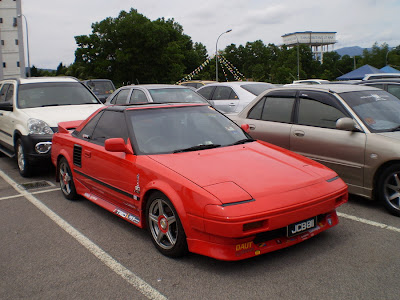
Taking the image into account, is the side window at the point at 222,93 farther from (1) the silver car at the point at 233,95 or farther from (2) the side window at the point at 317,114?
(2) the side window at the point at 317,114

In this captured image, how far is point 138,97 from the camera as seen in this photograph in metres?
9.77

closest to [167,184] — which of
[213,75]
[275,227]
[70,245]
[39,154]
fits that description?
[275,227]

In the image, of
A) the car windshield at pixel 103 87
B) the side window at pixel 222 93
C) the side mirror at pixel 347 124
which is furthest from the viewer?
the car windshield at pixel 103 87

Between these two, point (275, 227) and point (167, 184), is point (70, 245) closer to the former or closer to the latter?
point (167, 184)

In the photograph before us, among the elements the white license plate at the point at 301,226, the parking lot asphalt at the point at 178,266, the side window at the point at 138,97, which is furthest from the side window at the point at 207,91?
the white license plate at the point at 301,226

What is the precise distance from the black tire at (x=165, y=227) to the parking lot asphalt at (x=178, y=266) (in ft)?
0.38

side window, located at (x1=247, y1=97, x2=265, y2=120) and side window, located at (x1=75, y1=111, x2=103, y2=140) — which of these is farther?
side window, located at (x1=247, y1=97, x2=265, y2=120)

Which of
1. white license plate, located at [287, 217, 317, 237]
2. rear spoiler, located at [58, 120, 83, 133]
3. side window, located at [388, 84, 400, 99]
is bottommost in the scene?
white license plate, located at [287, 217, 317, 237]

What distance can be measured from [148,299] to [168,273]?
17.6 inches

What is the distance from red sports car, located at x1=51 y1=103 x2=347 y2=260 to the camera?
341cm

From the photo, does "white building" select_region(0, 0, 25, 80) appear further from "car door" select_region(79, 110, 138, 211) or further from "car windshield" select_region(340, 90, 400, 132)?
"car windshield" select_region(340, 90, 400, 132)

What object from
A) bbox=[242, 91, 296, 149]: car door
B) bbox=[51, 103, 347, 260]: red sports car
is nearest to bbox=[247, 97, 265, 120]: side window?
bbox=[242, 91, 296, 149]: car door

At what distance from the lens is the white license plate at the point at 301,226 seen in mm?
3561

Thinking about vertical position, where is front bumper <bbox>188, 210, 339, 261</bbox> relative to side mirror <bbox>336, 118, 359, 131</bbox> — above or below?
below
